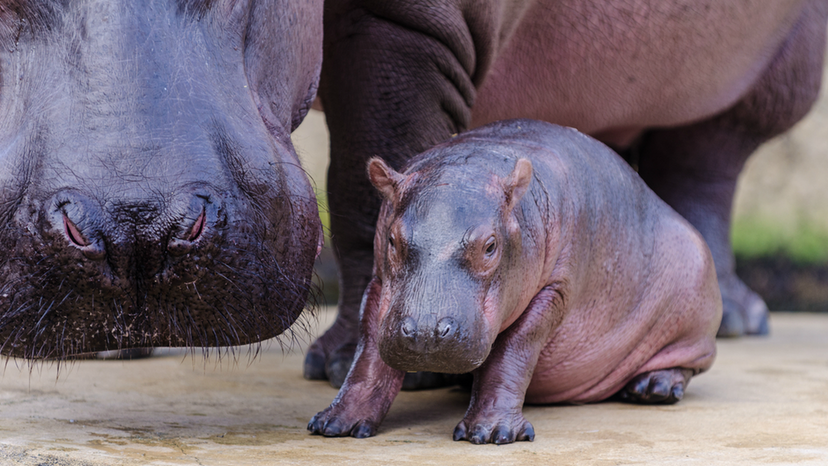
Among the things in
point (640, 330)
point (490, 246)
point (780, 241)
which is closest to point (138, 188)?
Answer: point (490, 246)

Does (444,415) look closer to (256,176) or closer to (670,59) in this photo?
(256,176)

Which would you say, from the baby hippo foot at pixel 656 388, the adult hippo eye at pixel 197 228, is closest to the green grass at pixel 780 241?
the baby hippo foot at pixel 656 388

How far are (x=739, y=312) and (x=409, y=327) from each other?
345cm

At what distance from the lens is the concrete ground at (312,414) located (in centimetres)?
206

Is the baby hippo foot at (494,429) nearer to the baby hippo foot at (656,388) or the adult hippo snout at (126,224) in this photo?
the baby hippo foot at (656,388)

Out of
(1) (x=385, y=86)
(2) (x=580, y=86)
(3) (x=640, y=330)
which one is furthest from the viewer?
(2) (x=580, y=86)

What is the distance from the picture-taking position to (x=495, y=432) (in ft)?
7.36

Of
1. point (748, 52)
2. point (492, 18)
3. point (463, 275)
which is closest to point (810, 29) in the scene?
point (748, 52)

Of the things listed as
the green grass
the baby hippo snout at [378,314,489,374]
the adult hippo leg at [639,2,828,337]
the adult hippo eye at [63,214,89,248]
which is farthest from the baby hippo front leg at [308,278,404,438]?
the green grass

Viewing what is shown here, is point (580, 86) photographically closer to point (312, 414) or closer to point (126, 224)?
point (312, 414)

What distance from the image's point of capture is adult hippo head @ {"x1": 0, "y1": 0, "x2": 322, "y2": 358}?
182 centimetres

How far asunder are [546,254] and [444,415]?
53cm

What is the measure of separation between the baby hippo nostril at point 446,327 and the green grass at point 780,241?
249 inches

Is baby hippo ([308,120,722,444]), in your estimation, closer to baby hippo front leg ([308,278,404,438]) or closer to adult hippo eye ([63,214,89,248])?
baby hippo front leg ([308,278,404,438])
